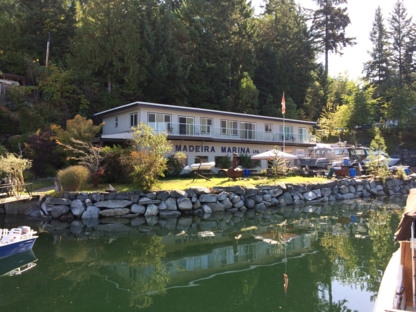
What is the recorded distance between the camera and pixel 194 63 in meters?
39.4

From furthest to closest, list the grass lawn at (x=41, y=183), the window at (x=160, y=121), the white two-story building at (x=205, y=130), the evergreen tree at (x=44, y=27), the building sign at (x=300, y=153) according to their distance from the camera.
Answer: the evergreen tree at (x=44, y=27), the building sign at (x=300, y=153), the white two-story building at (x=205, y=130), the window at (x=160, y=121), the grass lawn at (x=41, y=183)

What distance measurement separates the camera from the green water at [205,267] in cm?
718

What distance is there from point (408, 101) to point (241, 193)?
1342 inches

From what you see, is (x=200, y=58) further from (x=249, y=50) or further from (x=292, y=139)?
(x=292, y=139)

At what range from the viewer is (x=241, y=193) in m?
19.8

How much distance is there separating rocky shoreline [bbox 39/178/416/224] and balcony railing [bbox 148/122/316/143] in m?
8.36

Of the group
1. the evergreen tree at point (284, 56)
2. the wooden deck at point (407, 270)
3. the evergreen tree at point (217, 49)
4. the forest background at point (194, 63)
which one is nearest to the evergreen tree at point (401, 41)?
the forest background at point (194, 63)

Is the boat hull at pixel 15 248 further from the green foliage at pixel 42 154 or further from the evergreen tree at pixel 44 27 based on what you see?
the evergreen tree at pixel 44 27

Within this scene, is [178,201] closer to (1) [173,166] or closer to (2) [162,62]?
(1) [173,166]

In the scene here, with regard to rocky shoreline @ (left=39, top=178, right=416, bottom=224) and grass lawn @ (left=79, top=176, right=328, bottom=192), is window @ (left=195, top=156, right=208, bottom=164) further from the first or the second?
Result: rocky shoreline @ (left=39, top=178, right=416, bottom=224)

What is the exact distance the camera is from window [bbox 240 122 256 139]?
3145 cm

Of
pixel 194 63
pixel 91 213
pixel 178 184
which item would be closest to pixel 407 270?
pixel 91 213

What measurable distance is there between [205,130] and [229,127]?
275cm

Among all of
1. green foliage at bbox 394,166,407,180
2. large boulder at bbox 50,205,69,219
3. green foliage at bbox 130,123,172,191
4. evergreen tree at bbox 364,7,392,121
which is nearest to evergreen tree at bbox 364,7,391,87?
evergreen tree at bbox 364,7,392,121
